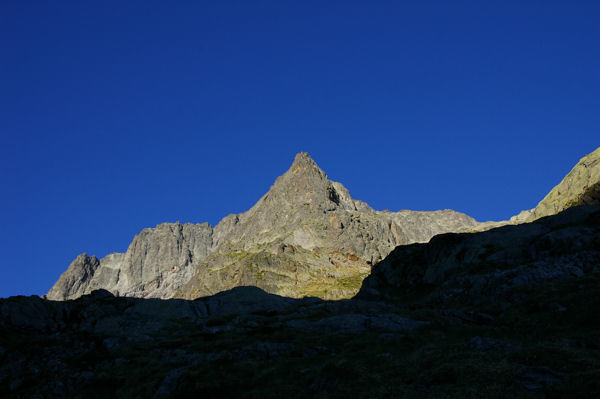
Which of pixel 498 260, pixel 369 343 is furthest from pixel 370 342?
pixel 498 260

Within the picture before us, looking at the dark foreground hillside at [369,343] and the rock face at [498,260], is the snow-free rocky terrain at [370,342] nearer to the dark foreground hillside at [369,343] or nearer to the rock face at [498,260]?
the dark foreground hillside at [369,343]

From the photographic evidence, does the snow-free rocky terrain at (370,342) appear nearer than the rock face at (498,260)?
Yes

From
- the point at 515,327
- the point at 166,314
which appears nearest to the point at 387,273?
the point at 166,314

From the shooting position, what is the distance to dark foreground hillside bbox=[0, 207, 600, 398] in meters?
20.7

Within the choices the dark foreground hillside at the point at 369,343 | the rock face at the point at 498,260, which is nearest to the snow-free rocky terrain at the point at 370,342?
the dark foreground hillside at the point at 369,343

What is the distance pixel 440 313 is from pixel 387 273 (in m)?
43.9

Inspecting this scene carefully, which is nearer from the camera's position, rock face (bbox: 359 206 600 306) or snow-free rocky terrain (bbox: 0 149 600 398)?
snow-free rocky terrain (bbox: 0 149 600 398)

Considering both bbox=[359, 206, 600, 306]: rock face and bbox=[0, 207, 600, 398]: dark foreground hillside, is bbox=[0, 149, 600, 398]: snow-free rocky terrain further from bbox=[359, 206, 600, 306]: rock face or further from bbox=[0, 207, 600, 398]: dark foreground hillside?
bbox=[359, 206, 600, 306]: rock face

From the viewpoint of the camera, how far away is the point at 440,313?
3794cm

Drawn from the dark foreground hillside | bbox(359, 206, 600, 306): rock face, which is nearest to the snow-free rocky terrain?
the dark foreground hillside

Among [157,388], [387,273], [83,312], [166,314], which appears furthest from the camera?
[387,273]

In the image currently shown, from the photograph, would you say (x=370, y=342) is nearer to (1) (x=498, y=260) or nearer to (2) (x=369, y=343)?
(2) (x=369, y=343)

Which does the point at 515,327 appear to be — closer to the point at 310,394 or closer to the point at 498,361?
the point at 498,361

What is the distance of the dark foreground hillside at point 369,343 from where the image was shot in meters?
20.7
